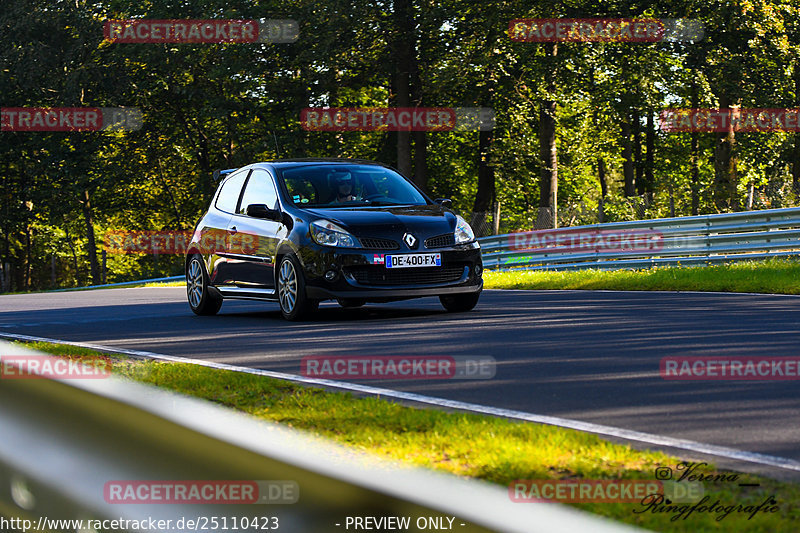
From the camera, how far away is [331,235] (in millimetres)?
12078

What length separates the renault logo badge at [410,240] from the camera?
1202cm

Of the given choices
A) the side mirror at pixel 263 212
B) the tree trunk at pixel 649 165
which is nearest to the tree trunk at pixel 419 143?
the side mirror at pixel 263 212

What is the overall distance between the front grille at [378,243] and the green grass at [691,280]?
20.0 feet

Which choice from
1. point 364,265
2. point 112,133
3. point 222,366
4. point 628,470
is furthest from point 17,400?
point 112,133

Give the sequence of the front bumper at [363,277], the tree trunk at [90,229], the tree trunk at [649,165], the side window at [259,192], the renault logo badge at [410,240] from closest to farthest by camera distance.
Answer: the front bumper at [363,277] → the renault logo badge at [410,240] → the side window at [259,192] → the tree trunk at [90,229] → the tree trunk at [649,165]

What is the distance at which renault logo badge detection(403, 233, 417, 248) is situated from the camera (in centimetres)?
1202

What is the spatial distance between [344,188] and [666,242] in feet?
34.2

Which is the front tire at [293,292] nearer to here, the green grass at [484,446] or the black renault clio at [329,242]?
the black renault clio at [329,242]

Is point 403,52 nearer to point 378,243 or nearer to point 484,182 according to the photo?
point 484,182

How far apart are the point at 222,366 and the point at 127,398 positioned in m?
6.21

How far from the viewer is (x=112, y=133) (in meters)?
50.0

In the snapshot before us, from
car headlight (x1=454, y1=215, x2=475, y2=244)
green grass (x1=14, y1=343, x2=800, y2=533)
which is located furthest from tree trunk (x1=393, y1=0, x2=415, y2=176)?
green grass (x1=14, y1=343, x2=800, y2=533)

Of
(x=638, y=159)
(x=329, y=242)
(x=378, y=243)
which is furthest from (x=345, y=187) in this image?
(x=638, y=159)

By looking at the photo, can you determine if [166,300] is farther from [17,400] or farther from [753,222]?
[17,400]
